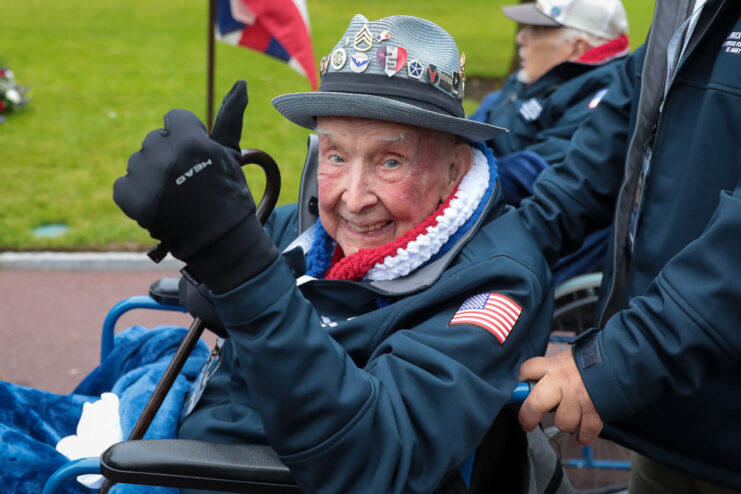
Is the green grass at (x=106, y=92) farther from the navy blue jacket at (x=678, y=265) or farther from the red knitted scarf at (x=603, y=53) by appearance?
the navy blue jacket at (x=678, y=265)

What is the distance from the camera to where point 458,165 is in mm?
1914

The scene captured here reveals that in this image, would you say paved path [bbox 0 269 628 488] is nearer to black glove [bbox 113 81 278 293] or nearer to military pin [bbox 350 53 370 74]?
military pin [bbox 350 53 370 74]

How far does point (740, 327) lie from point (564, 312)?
73.2 inches

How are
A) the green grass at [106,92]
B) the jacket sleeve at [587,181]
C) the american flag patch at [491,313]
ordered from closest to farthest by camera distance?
the american flag patch at [491,313] < the jacket sleeve at [587,181] < the green grass at [106,92]

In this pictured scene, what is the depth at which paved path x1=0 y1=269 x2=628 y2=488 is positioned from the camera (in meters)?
3.85

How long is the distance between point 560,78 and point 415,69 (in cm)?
211

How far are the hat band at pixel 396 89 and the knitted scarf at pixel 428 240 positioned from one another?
0.21 m

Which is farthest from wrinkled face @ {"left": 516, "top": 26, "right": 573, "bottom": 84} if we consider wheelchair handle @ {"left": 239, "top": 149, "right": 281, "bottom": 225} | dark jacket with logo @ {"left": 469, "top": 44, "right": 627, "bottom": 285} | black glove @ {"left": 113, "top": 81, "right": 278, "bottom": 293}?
black glove @ {"left": 113, "top": 81, "right": 278, "bottom": 293}

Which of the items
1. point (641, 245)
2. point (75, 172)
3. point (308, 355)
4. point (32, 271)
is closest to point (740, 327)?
point (641, 245)

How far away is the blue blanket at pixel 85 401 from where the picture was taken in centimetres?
174

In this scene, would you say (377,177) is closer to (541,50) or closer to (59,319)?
(541,50)

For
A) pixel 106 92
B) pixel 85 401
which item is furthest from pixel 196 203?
pixel 106 92

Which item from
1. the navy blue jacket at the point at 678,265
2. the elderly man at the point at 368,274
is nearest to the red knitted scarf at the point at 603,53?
the navy blue jacket at the point at 678,265

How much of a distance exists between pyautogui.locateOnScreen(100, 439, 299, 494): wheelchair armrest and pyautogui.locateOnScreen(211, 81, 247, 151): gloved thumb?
2.10 ft
